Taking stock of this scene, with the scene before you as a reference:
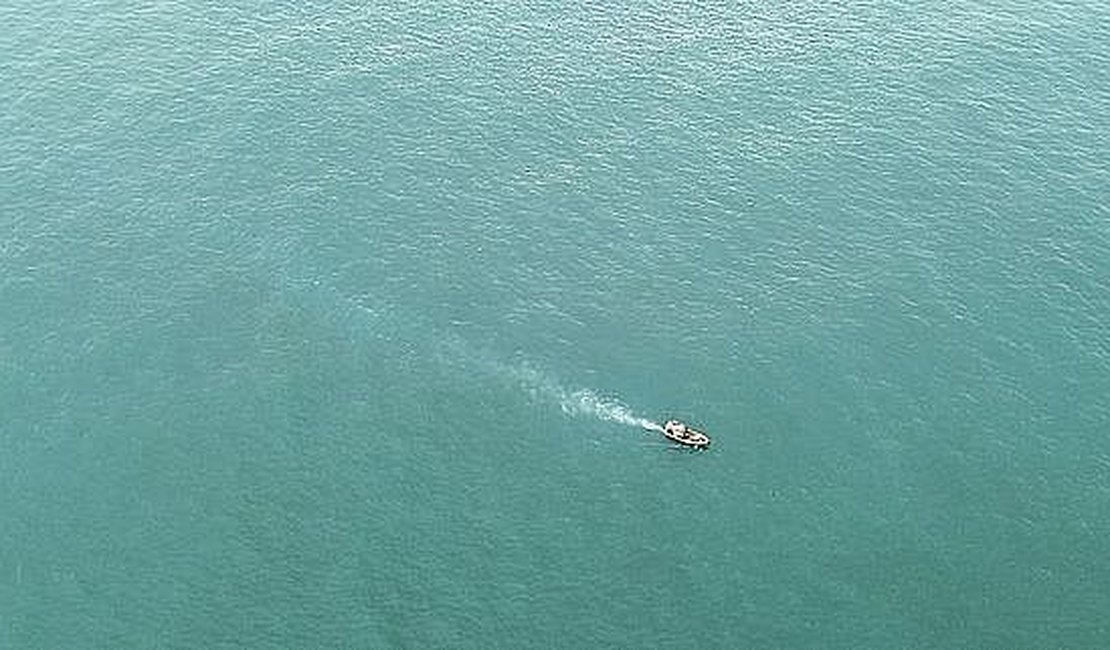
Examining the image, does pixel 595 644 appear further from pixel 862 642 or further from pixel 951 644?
pixel 951 644

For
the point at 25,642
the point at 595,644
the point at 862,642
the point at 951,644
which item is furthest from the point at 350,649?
the point at 951,644

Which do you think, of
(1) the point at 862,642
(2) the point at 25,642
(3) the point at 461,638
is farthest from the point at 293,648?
(1) the point at 862,642

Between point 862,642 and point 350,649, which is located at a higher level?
point 862,642

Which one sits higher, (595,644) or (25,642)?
Answer: (595,644)

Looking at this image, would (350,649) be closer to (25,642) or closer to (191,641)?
(191,641)

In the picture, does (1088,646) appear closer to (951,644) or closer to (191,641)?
(951,644)

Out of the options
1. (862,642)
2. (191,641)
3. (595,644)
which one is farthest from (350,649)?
(862,642)

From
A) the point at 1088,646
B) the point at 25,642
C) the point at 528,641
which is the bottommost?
the point at 25,642
